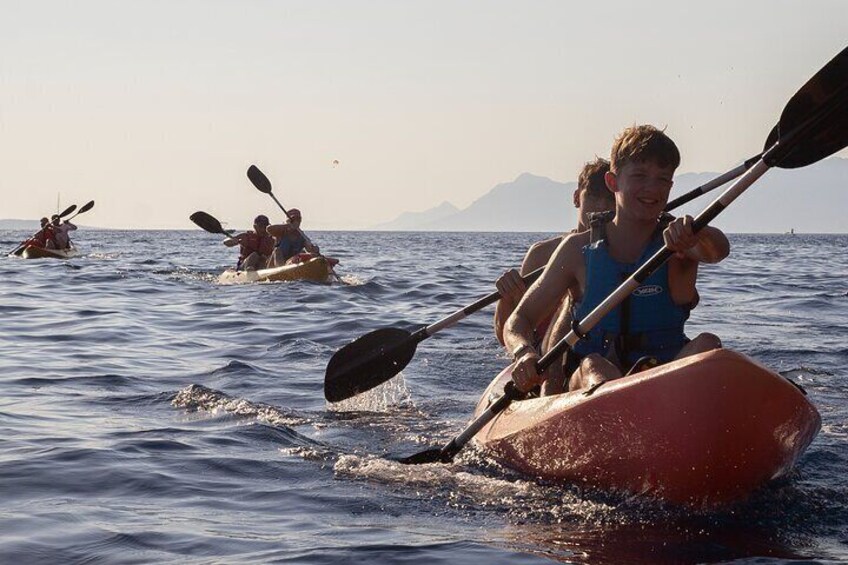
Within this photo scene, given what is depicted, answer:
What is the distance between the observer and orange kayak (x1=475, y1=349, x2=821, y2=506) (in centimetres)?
441

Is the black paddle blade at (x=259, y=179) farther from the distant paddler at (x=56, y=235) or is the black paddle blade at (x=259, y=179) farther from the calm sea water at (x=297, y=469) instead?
the distant paddler at (x=56, y=235)

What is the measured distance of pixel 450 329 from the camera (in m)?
12.9

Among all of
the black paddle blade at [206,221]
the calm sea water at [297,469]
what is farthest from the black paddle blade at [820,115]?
the black paddle blade at [206,221]

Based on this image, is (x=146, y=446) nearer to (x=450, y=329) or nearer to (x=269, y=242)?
(x=450, y=329)

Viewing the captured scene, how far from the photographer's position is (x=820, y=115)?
4.78 metres

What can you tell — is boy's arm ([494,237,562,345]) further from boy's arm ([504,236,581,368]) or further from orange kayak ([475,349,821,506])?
orange kayak ([475,349,821,506])

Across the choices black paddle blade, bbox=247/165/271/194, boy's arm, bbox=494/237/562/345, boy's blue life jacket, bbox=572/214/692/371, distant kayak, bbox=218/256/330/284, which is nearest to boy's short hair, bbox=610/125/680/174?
boy's blue life jacket, bbox=572/214/692/371

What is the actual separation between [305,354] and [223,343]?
3.65 ft

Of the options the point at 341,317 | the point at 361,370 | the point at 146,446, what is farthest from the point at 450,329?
the point at 146,446

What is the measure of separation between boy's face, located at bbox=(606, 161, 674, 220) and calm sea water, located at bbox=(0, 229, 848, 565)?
135cm

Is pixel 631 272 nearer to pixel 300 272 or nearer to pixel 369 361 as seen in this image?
pixel 369 361

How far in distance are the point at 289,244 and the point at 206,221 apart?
4.05 metres

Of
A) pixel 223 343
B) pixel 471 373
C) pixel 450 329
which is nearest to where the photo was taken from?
pixel 471 373

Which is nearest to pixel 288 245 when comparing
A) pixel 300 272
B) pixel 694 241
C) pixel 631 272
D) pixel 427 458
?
pixel 300 272
